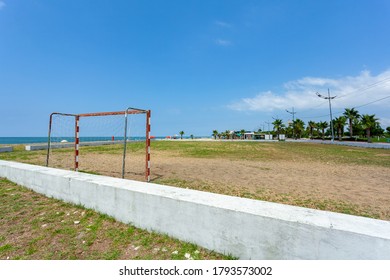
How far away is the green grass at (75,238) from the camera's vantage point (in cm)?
284

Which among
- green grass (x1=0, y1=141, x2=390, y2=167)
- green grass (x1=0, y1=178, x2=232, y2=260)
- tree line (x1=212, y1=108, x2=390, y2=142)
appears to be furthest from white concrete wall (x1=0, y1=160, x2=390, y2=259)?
tree line (x1=212, y1=108, x2=390, y2=142)

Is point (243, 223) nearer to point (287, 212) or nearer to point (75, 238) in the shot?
point (287, 212)

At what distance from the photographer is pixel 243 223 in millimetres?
2482

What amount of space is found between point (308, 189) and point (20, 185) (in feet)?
28.2

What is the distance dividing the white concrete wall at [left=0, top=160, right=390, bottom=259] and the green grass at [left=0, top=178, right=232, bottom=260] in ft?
0.51

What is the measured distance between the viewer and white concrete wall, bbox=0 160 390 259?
6.52 feet

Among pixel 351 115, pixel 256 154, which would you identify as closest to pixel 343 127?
pixel 351 115

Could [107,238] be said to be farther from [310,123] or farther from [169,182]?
[310,123]

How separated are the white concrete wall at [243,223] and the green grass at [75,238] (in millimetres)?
157

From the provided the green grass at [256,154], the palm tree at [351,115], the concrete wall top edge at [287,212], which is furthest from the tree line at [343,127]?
the concrete wall top edge at [287,212]

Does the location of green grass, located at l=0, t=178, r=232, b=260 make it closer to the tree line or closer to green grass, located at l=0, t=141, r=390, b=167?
green grass, located at l=0, t=141, r=390, b=167

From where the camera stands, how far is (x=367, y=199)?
5.05 meters
